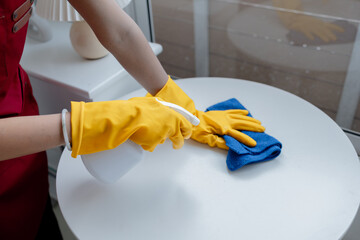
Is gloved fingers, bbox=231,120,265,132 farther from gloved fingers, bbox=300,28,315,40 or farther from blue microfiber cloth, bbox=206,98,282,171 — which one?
gloved fingers, bbox=300,28,315,40

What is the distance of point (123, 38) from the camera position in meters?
0.97

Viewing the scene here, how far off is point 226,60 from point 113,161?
1113 mm

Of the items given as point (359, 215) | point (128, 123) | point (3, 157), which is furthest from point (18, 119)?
point (359, 215)

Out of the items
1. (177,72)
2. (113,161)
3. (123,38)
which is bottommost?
(177,72)

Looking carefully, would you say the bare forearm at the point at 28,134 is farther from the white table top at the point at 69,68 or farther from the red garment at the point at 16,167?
the white table top at the point at 69,68

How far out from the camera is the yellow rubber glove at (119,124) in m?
0.78

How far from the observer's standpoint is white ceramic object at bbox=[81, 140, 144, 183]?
852mm

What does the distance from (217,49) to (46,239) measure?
1.18 metres

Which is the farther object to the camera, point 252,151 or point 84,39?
point 84,39

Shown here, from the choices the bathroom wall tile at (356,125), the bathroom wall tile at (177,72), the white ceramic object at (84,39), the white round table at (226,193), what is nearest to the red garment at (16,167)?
the white round table at (226,193)

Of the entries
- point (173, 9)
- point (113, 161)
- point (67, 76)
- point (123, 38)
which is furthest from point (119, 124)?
point (173, 9)

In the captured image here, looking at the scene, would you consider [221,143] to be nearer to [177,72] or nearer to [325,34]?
[325,34]

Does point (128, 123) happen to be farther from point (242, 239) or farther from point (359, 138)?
point (359, 138)

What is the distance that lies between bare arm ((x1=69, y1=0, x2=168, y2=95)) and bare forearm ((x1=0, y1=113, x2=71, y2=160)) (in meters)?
0.27
